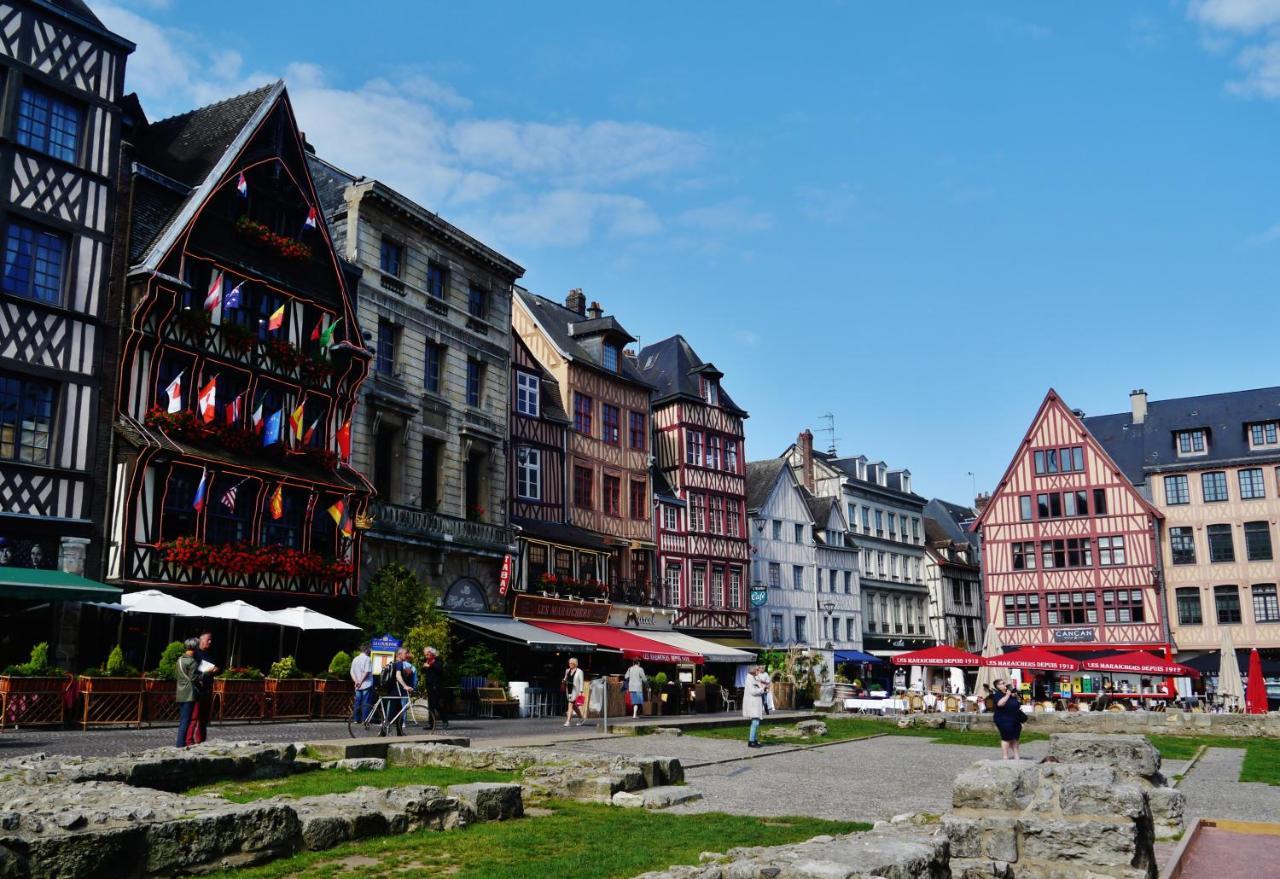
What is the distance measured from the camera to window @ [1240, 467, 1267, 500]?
50500 mm

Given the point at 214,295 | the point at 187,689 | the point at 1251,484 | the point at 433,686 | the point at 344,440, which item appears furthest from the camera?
the point at 1251,484

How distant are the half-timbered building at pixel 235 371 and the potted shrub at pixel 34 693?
14.3 ft

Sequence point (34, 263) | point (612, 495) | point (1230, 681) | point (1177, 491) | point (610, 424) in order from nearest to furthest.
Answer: point (34, 263) < point (1230, 681) < point (612, 495) < point (610, 424) < point (1177, 491)

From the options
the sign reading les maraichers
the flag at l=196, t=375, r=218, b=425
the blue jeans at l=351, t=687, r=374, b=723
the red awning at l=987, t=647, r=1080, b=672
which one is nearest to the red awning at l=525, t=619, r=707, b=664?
the sign reading les maraichers

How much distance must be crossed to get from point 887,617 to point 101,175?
49.8 metres

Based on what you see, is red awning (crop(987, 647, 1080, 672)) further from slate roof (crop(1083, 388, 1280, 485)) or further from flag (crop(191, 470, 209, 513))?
flag (crop(191, 470, 209, 513))

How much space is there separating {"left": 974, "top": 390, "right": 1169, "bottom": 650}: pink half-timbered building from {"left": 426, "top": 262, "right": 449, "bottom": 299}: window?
33.0 m

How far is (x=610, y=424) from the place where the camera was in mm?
43312

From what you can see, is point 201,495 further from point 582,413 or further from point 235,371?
point 582,413

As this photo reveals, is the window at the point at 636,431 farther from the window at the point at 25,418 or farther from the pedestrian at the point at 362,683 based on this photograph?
the window at the point at 25,418

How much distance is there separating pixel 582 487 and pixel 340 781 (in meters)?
29.2

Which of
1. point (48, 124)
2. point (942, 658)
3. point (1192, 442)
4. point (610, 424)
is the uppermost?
point (48, 124)

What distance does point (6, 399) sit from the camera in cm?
2162

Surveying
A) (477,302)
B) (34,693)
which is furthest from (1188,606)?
(34,693)
